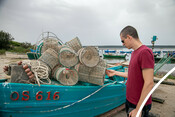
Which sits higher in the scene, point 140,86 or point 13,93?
point 140,86

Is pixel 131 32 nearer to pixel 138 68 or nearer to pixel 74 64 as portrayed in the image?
pixel 138 68

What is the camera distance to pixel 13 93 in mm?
2256

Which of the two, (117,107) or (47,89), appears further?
(117,107)

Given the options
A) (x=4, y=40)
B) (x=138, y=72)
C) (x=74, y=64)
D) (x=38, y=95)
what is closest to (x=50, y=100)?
(x=38, y=95)

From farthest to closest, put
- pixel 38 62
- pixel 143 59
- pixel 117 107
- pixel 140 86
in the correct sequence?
pixel 117 107, pixel 38 62, pixel 140 86, pixel 143 59

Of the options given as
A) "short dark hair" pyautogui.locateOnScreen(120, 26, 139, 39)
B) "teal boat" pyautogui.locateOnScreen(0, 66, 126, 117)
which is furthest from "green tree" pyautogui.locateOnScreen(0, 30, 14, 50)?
"short dark hair" pyautogui.locateOnScreen(120, 26, 139, 39)

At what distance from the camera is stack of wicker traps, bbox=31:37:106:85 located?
270cm

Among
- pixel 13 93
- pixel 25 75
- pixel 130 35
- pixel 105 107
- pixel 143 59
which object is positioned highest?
pixel 130 35

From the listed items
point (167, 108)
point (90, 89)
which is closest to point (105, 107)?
point (90, 89)

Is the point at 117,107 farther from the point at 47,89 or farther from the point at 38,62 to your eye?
the point at 38,62

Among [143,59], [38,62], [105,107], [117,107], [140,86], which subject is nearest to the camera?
[143,59]

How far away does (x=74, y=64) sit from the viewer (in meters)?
2.70

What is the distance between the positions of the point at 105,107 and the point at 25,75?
2662mm

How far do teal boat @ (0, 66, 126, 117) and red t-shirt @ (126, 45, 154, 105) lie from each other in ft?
4.19
